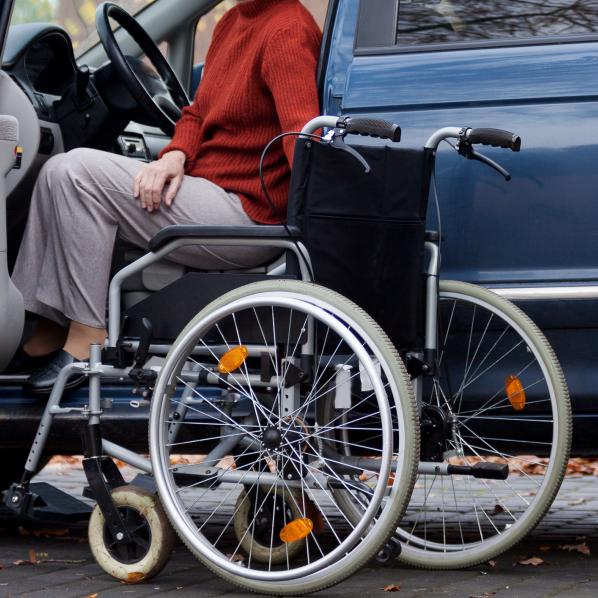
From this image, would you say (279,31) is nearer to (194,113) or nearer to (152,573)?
(194,113)

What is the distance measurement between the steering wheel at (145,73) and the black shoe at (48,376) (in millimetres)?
915

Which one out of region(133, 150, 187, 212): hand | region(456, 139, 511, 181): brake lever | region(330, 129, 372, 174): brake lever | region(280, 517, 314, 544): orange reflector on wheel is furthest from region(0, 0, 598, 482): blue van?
region(280, 517, 314, 544): orange reflector on wheel

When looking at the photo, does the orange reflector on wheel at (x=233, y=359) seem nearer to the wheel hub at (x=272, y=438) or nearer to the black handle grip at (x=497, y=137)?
the wheel hub at (x=272, y=438)

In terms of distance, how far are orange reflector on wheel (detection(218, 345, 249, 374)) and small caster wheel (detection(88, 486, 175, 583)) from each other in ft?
1.42

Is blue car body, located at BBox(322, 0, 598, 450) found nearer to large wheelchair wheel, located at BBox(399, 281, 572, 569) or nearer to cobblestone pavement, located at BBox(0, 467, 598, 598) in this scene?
large wheelchair wheel, located at BBox(399, 281, 572, 569)

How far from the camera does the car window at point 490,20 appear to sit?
4.06 meters

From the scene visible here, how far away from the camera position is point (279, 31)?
3.96m

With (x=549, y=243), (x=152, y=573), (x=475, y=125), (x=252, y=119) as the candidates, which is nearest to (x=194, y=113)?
(x=252, y=119)

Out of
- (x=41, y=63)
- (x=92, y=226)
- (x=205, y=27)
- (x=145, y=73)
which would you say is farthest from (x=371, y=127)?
(x=205, y=27)

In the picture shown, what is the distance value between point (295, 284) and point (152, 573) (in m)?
0.90

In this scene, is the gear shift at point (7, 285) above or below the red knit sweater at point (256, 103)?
below

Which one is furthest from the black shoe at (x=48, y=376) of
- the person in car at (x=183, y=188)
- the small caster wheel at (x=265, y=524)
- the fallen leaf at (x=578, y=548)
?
the fallen leaf at (x=578, y=548)

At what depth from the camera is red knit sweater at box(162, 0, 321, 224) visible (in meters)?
3.91

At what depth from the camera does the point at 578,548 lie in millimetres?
4371
